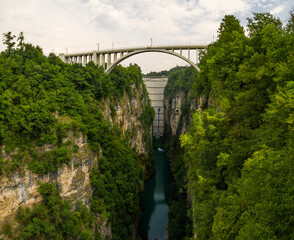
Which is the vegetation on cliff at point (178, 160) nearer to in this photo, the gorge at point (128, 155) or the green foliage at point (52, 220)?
the gorge at point (128, 155)

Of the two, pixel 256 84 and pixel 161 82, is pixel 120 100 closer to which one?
pixel 256 84

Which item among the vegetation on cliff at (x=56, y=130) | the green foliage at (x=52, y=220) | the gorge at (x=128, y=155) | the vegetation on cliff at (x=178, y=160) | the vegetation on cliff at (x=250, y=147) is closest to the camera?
the vegetation on cliff at (x=250, y=147)

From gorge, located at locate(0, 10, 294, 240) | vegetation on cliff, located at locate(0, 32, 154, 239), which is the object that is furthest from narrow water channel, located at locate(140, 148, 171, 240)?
vegetation on cliff, located at locate(0, 32, 154, 239)

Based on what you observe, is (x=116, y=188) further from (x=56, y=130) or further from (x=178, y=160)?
(x=178, y=160)

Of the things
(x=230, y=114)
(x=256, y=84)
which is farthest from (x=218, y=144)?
(x=256, y=84)

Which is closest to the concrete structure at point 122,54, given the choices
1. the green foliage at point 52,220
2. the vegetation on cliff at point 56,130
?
the vegetation on cliff at point 56,130
